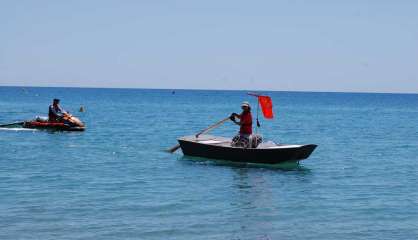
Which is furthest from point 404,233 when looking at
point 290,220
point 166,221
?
point 166,221

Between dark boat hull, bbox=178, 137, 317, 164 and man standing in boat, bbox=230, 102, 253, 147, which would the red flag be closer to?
man standing in boat, bbox=230, 102, 253, 147

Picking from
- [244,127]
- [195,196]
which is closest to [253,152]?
[244,127]

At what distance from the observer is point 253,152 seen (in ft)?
83.8

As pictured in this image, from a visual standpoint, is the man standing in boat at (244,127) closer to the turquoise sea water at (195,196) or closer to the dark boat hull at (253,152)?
the dark boat hull at (253,152)

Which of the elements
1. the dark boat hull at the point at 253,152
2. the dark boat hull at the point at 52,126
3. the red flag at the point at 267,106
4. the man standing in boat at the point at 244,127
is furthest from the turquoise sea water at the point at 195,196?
the dark boat hull at the point at 52,126

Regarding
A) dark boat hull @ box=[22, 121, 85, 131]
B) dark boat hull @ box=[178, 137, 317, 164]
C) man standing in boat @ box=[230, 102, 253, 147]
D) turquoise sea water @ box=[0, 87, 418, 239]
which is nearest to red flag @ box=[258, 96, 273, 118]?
man standing in boat @ box=[230, 102, 253, 147]

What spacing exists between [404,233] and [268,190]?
6.37m

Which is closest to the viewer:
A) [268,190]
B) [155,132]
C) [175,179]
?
[268,190]

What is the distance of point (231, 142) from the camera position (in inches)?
1075

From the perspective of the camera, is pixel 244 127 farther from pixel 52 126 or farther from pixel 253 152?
pixel 52 126

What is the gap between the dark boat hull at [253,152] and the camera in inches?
984

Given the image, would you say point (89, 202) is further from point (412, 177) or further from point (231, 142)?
point (412, 177)

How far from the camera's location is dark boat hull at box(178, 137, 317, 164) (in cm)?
2499

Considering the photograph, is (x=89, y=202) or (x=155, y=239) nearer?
(x=155, y=239)
